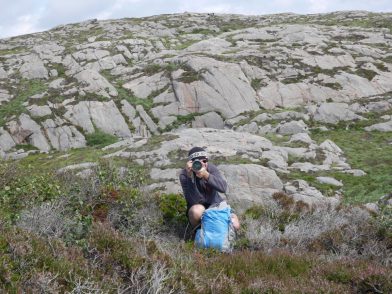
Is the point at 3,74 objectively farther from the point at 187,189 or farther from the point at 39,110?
the point at 187,189

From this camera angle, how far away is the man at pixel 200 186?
8438mm

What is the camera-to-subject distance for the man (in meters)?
8.44

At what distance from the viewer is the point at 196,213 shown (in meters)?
8.36

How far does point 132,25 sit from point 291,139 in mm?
44830

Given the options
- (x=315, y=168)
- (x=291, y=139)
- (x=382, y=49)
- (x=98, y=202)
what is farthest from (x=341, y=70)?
(x=98, y=202)

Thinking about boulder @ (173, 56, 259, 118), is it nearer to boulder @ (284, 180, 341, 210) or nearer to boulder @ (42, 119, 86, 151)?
boulder @ (42, 119, 86, 151)

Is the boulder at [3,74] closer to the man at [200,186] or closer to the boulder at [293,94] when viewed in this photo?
the boulder at [293,94]

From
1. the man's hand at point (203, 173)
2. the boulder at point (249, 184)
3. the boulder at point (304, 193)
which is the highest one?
the man's hand at point (203, 173)

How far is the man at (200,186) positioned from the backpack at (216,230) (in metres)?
0.22

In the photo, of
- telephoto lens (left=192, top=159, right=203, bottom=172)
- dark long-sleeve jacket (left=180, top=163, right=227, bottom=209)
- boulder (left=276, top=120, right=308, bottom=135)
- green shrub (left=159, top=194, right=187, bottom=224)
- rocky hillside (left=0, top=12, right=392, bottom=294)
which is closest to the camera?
rocky hillside (left=0, top=12, right=392, bottom=294)

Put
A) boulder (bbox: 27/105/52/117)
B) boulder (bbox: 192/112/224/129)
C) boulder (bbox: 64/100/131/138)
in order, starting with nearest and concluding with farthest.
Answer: boulder (bbox: 64/100/131/138) → boulder (bbox: 192/112/224/129) → boulder (bbox: 27/105/52/117)

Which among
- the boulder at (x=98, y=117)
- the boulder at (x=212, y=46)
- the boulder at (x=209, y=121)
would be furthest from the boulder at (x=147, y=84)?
the boulder at (x=212, y=46)

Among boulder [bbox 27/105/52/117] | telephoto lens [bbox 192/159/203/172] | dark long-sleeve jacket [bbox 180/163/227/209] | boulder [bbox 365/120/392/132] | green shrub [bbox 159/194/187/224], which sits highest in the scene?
telephoto lens [bbox 192/159/203/172]

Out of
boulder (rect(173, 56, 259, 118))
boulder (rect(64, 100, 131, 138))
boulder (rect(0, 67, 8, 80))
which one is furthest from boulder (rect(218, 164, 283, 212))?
boulder (rect(0, 67, 8, 80))
